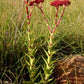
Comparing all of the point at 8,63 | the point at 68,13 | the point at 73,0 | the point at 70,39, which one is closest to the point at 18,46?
the point at 8,63

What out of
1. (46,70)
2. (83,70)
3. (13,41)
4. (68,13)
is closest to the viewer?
(46,70)

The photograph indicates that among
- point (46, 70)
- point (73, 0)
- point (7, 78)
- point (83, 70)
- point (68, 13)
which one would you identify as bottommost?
point (7, 78)

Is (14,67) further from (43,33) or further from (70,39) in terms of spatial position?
(70,39)

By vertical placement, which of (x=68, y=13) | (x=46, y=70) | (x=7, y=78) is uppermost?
(x=68, y=13)

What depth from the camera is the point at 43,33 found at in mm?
2082

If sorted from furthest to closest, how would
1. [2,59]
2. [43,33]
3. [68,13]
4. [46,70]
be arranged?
1. [68,13]
2. [43,33]
3. [2,59]
4. [46,70]

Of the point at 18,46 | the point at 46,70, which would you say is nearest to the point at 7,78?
the point at 18,46

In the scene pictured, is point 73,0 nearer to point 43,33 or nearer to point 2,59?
→ point 43,33

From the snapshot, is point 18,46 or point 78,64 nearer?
point 78,64

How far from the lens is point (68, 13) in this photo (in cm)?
276

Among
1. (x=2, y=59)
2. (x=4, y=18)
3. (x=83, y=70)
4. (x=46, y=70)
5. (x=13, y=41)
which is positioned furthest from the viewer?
(x=4, y=18)

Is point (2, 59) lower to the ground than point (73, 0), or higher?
lower

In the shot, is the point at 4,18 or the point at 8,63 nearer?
the point at 8,63

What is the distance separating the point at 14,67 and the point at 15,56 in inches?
4.7
